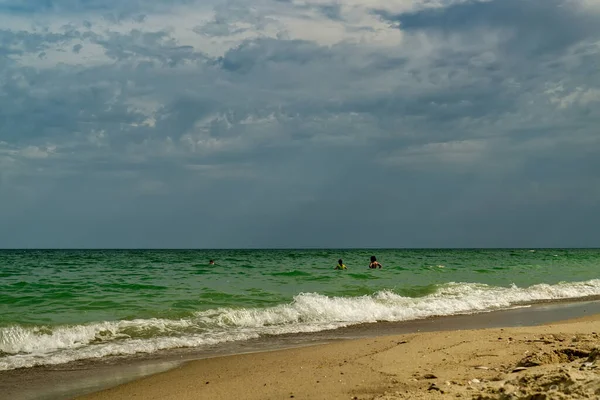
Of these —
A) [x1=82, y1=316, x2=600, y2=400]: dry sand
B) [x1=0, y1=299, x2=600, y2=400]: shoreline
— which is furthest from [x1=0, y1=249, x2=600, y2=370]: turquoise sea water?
[x1=82, y1=316, x2=600, y2=400]: dry sand

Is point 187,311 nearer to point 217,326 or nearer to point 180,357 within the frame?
point 217,326

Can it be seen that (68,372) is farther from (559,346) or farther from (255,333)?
(559,346)

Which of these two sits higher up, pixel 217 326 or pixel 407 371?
pixel 407 371

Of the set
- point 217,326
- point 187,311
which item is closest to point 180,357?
point 217,326

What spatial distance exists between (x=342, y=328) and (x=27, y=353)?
651 cm

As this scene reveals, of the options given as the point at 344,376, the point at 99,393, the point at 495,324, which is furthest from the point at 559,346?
the point at 99,393

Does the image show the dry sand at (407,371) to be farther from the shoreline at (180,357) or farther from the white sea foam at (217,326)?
the white sea foam at (217,326)

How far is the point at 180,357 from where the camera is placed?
925 centimetres

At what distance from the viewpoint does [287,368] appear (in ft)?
25.1

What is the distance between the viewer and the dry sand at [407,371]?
4996 millimetres

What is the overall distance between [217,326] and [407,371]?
668cm

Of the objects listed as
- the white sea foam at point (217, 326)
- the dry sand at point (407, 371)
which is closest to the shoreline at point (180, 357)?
the dry sand at point (407, 371)

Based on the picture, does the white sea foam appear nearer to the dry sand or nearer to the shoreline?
the shoreline

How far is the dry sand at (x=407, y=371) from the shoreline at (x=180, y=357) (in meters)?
0.40
